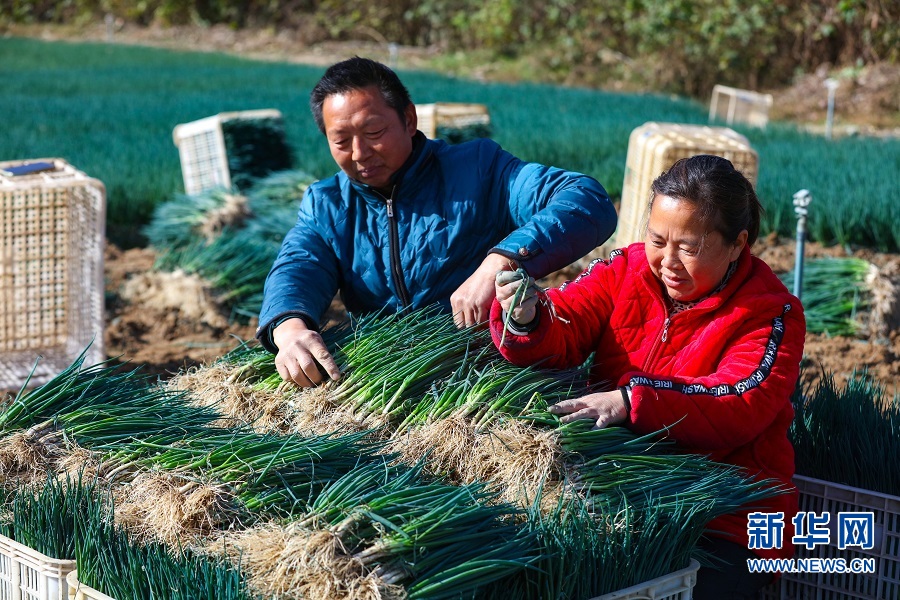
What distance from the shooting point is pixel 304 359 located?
7.93 feet

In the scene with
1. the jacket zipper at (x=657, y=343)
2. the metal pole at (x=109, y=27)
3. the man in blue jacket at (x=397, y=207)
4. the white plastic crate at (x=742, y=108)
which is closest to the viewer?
the jacket zipper at (x=657, y=343)

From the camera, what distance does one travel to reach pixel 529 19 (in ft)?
68.3

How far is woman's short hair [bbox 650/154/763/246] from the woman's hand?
41 centimetres

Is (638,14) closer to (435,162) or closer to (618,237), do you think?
(618,237)

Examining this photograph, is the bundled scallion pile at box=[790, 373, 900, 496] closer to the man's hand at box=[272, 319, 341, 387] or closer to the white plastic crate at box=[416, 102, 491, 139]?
the man's hand at box=[272, 319, 341, 387]

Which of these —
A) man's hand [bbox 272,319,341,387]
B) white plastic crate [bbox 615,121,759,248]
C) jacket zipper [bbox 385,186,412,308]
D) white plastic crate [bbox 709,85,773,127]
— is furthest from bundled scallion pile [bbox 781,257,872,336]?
white plastic crate [bbox 709,85,773,127]

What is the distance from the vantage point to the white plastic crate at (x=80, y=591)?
1822 millimetres

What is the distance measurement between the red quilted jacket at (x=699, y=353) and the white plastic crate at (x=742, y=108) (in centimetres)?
1050

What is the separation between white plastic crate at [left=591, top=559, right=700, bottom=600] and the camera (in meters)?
1.90

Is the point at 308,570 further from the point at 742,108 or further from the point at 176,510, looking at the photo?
the point at 742,108

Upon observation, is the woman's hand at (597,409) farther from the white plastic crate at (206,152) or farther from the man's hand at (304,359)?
the white plastic crate at (206,152)

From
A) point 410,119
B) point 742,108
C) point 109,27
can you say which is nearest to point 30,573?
point 410,119

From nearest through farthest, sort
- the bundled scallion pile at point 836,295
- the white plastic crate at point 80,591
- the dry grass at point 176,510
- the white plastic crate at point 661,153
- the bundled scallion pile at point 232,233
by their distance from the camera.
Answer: the white plastic crate at point 80,591
the dry grass at point 176,510
the white plastic crate at point 661,153
the bundled scallion pile at point 836,295
the bundled scallion pile at point 232,233

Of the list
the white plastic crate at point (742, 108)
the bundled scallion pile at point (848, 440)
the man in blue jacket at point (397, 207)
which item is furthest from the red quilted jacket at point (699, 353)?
the white plastic crate at point (742, 108)
